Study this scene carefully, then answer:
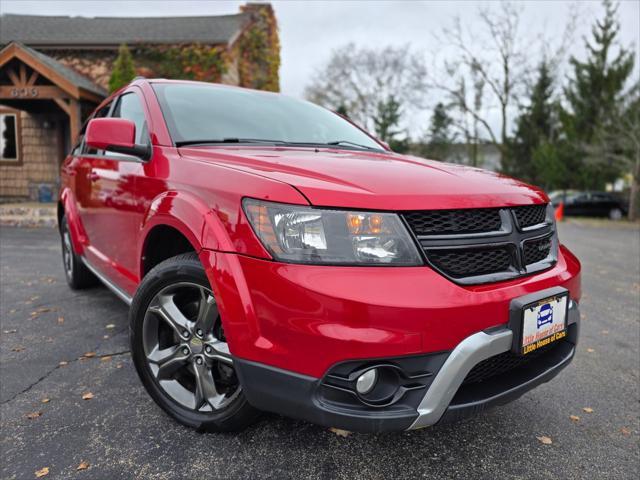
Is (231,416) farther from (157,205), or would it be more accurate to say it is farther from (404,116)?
(404,116)

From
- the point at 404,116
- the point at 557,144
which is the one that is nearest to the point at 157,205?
the point at 557,144

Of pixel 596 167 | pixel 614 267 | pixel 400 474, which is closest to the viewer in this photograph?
pixel 400 474

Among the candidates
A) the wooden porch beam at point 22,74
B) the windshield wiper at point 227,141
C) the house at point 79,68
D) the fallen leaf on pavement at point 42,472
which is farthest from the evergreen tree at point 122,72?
the fallen leaf on pavement at point 42,472

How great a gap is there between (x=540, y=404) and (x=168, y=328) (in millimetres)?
1989

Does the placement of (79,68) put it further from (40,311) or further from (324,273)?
(324,273)

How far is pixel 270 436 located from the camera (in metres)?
Answer: 2.05

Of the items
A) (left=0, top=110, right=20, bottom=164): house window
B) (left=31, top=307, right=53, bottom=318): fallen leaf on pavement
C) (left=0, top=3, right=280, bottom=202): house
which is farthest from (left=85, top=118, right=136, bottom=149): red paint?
(left=0, top=110, right=20, bottom=164): house window

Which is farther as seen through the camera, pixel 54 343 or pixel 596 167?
pixel 596 167

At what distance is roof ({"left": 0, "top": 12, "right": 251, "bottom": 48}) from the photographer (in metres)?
14.1

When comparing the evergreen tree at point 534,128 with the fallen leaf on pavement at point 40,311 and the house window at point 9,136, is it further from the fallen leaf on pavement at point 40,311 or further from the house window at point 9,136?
the fallen leaf on pavement at point 40,311

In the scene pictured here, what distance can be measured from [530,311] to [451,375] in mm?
427

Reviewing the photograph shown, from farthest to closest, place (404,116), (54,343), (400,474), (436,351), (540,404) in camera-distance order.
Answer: (404,116) → (54,343) → (540,404) → (400,474) → (436,351)

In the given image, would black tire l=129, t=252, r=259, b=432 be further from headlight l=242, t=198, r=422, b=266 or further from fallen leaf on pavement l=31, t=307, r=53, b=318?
fallen leaf on pavement l=31, t=307, r=53, b=318

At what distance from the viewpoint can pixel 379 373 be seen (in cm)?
156
